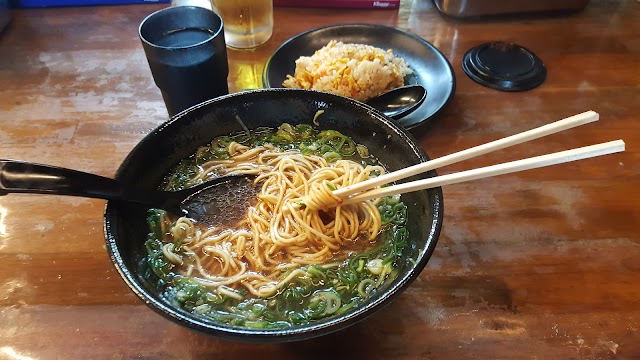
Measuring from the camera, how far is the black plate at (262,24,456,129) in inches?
77.1

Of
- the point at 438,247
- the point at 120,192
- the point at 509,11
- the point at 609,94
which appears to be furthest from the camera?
the point at 509,11

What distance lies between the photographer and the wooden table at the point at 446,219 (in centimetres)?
129

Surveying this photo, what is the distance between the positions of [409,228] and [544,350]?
0.49 m

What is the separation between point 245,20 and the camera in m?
2.27

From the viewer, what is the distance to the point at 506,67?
222 centimetres

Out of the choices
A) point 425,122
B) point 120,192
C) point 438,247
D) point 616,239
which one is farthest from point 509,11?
point 120,192

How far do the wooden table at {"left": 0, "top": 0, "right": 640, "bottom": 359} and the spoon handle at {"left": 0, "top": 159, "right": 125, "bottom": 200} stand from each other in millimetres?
414

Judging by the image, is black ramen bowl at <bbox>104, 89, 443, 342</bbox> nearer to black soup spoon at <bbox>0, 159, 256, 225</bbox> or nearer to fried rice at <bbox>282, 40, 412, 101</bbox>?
black soup spoon at <bbox>0, 159, 256, 225</bbox>

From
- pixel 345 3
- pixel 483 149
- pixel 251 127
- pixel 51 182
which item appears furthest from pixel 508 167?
pixel 345 3

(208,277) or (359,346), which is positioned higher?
(208,277)

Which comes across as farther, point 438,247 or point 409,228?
point 438,247

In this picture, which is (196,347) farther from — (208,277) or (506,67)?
(506,67)

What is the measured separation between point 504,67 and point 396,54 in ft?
1.69

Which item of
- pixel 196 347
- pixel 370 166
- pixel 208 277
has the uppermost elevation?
pixel 370 166
